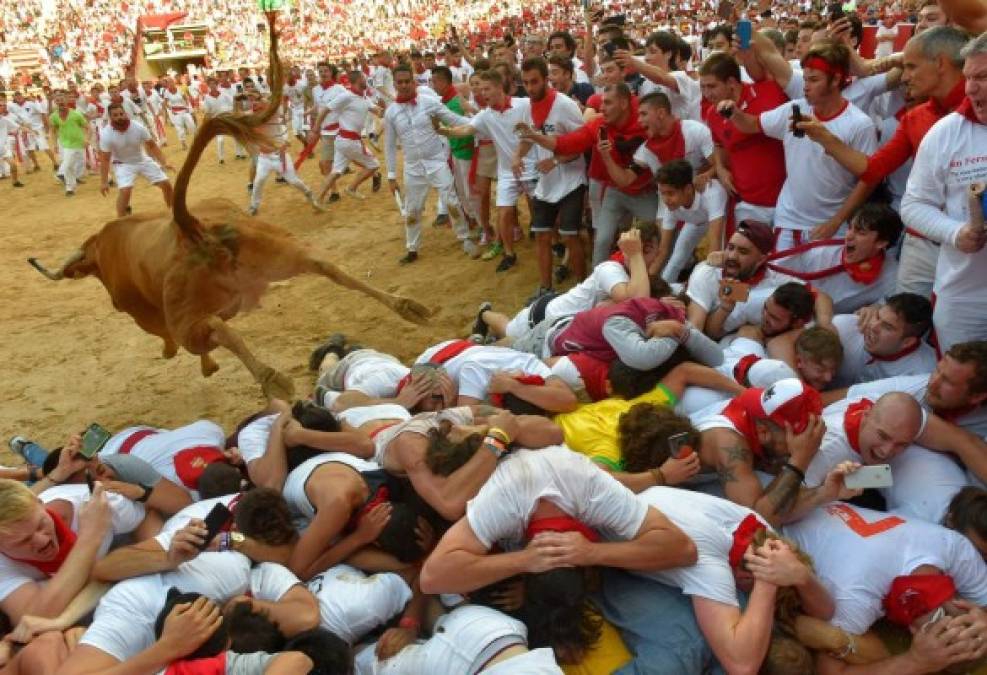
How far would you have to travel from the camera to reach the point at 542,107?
694 centimetres

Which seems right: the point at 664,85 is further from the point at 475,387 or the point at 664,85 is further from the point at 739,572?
the point at 739,572

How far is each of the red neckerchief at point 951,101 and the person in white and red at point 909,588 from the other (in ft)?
7.92

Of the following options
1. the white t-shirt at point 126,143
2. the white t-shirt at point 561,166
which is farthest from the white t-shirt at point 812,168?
the white t-shirt at point 126,143

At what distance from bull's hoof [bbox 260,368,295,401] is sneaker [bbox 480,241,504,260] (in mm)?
4190

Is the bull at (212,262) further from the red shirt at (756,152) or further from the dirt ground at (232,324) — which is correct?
the red shirt at (756,152)

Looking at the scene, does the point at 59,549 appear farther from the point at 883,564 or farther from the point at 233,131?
the point at 883,564

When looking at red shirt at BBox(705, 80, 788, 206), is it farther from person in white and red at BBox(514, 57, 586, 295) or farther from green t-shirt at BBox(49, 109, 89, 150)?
green t-shirt at BBox(49, 109, 89, 150)

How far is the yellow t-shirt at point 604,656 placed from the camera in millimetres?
2760

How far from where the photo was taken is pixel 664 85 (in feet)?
22.1

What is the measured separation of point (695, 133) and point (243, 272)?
3.52m

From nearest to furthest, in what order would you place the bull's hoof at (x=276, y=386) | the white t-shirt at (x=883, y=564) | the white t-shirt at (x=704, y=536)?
the white t-shirt at (x=704, y=536) < the white t-shirt at (x=883, y=564) < the bull's hoof at (x=276, y=386)

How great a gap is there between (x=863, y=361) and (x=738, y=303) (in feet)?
2.69

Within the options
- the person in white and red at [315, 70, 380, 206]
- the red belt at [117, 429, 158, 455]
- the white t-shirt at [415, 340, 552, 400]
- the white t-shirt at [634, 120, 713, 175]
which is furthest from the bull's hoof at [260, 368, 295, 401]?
the person in white and red at [315, 70, 380, 206]

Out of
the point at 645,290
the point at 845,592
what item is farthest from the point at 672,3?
the point at 845,592
